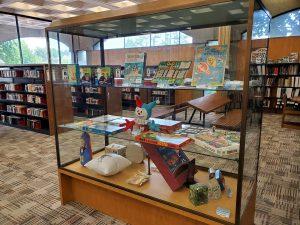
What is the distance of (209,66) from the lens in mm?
1539

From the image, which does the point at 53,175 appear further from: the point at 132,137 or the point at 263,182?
the point at 263,182

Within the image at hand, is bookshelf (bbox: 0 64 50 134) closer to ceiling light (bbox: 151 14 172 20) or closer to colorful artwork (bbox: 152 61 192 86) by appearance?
colorful artwork (bbox: 152 61 192 86)

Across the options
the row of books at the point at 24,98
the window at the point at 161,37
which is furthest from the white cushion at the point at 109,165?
the row of books at the point at 24,98

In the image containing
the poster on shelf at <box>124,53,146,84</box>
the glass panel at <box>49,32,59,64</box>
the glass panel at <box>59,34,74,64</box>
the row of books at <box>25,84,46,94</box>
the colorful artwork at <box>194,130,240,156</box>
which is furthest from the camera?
the row of books at <box>25,84,46,94</box>

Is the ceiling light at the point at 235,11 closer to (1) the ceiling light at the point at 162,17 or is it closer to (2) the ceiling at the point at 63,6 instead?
(1) the ceiling light at the point at 162,17

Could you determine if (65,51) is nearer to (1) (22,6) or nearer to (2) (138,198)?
(2) (138,198)

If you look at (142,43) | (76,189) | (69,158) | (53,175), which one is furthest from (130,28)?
(53,175)

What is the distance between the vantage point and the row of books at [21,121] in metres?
5.32

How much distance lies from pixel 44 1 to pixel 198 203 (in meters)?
6.26

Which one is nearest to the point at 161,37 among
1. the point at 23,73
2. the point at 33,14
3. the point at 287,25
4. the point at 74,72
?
the point at 74,72

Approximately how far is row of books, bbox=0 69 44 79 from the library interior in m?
2.09

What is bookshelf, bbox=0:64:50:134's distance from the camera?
5.14 m

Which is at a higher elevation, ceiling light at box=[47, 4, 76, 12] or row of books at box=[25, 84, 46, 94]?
ceiling light at box=[47, 4, 76, 12]

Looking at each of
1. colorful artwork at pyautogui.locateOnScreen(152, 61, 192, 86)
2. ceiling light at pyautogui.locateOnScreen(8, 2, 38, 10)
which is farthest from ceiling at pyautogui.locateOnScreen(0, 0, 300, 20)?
colorful artwork at pyautogui.locateOnScreen(152, 61, 192, 86)
